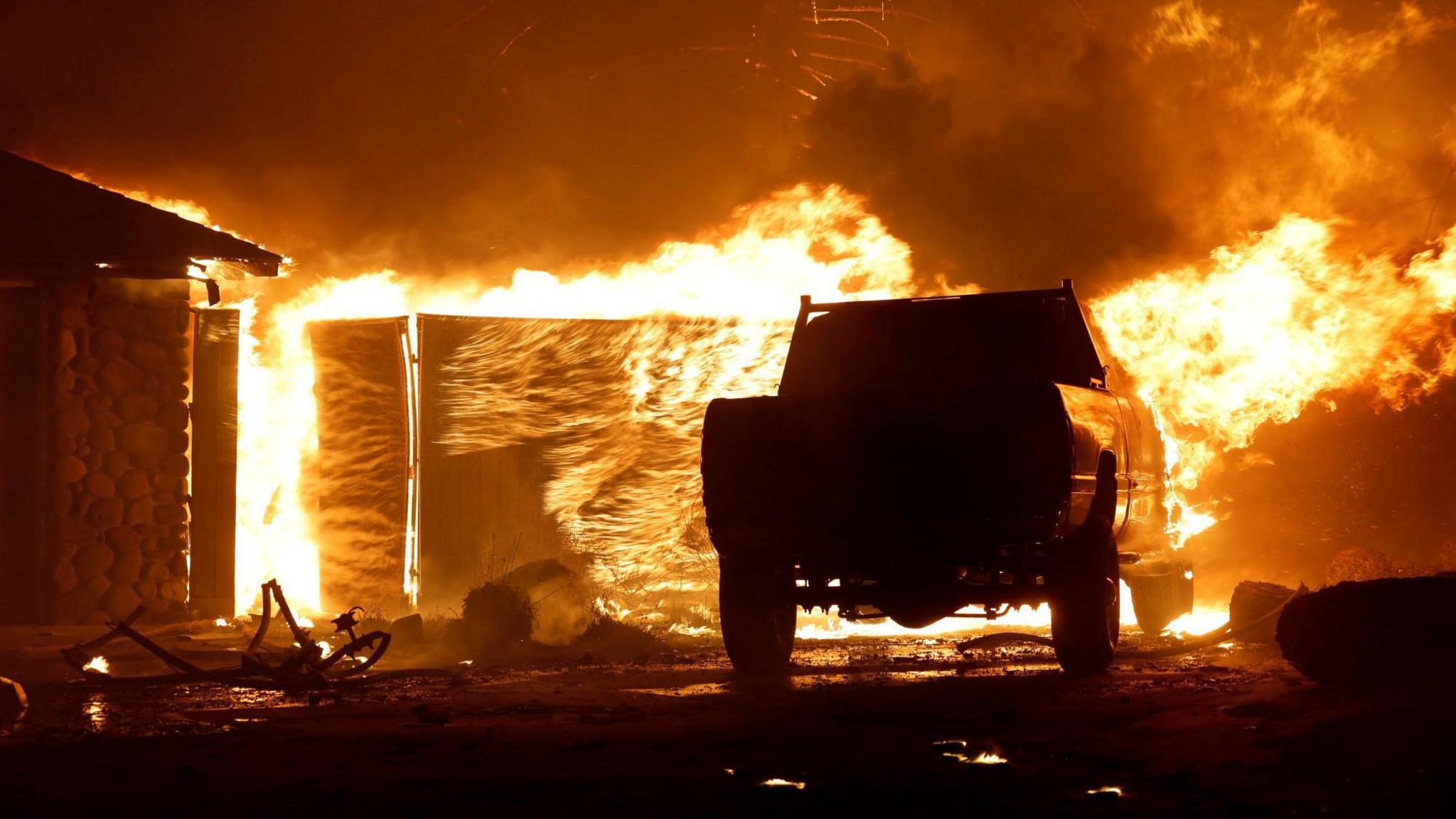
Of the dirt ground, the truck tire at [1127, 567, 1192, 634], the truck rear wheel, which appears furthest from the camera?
the truck tire at [1127, 567, 1192, 634]

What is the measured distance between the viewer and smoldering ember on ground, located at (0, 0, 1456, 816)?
642 cm

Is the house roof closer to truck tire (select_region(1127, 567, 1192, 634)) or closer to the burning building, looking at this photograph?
the burning building

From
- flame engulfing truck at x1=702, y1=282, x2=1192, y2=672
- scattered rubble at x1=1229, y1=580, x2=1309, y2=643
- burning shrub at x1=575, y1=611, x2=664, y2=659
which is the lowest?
burning shrub at x1=575, y1=611, x2=664, y2=659

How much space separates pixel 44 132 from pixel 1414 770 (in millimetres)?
18155

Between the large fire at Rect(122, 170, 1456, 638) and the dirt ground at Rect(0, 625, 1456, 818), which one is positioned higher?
the large fire at Rect(122, 170, 1456, 638)

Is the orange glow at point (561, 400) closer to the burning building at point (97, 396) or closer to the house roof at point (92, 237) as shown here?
the burning building at point (97, 396)

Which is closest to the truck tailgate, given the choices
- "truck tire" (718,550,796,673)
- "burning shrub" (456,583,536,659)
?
"truck tire" (718,550,796,673)

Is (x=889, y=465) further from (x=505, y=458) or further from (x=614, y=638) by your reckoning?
(x=505, y=458)

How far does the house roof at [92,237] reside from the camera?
467 inches

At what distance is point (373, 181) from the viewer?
61.8ft

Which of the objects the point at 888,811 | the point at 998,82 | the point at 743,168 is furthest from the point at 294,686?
the point at 998,82

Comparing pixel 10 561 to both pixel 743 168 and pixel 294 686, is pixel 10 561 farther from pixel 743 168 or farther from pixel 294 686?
pixel 743 168

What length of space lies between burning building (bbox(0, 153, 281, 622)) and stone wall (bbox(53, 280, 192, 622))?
1 centimetres

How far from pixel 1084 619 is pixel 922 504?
1.20 meters
